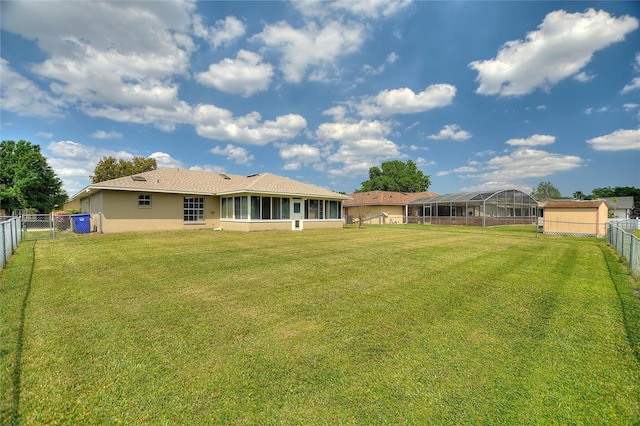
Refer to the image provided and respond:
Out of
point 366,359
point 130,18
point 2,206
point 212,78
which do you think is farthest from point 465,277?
point 2,206

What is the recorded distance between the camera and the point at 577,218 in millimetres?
19047

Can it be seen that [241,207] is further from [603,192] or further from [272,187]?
[603,192]

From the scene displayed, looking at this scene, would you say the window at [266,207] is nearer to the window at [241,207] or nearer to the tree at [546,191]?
the window at [241,207]

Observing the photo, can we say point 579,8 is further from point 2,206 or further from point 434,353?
point 2,206

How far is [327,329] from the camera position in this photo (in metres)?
3.95

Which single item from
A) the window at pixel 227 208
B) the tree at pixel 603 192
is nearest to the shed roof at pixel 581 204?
the window at pixel 227 208

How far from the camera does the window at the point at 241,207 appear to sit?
17.9m

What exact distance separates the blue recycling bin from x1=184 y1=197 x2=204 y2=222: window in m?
5.10

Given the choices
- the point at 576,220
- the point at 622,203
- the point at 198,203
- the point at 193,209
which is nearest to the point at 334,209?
the point at 198,203

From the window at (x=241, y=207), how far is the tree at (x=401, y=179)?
46.1 meters

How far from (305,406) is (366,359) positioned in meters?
1.02

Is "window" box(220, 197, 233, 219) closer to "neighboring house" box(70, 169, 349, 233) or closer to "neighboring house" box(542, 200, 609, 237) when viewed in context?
"neighboring house" box(70, 169, 349, 233)

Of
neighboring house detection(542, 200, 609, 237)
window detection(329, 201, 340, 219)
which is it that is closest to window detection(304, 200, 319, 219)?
window detection(329, 201, 340, 219)

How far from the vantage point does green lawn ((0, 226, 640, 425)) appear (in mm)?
2396
